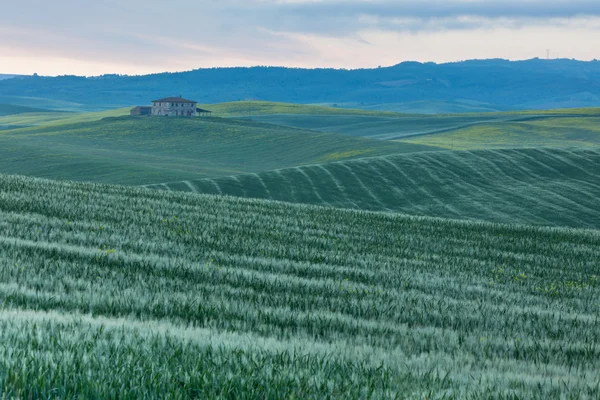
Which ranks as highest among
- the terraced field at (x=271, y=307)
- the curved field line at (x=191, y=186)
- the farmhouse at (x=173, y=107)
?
the farmhouse at (x=173, y=107)

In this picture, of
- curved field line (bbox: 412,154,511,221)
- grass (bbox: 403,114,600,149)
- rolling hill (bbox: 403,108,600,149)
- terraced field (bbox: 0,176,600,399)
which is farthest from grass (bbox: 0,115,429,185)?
terraced field (bbox: 0,176,600,399)

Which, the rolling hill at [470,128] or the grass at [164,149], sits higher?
the rolling hill at [470,128]

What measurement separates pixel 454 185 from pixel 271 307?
59.0 m

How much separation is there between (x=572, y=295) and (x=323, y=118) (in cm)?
18420

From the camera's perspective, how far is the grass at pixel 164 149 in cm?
8625

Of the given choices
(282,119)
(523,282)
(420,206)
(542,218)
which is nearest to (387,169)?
(420,206)

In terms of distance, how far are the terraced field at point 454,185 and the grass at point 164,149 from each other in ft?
50.3

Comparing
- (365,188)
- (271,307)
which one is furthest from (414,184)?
(271,307)

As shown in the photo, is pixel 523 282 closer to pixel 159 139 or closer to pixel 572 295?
pixel 572 295

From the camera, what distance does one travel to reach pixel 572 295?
49.1 feet

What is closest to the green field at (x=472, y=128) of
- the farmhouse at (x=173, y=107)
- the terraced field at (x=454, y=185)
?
the farmhouse at (x=173, y=107)

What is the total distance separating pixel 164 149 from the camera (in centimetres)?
12169

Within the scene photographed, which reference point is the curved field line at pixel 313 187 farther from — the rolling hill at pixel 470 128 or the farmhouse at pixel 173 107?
the farmhouse at pixel 173 107

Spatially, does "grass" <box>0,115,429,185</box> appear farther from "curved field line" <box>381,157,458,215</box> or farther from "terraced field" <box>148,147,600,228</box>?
"curved field line" <box>381,157,458,215</box>
